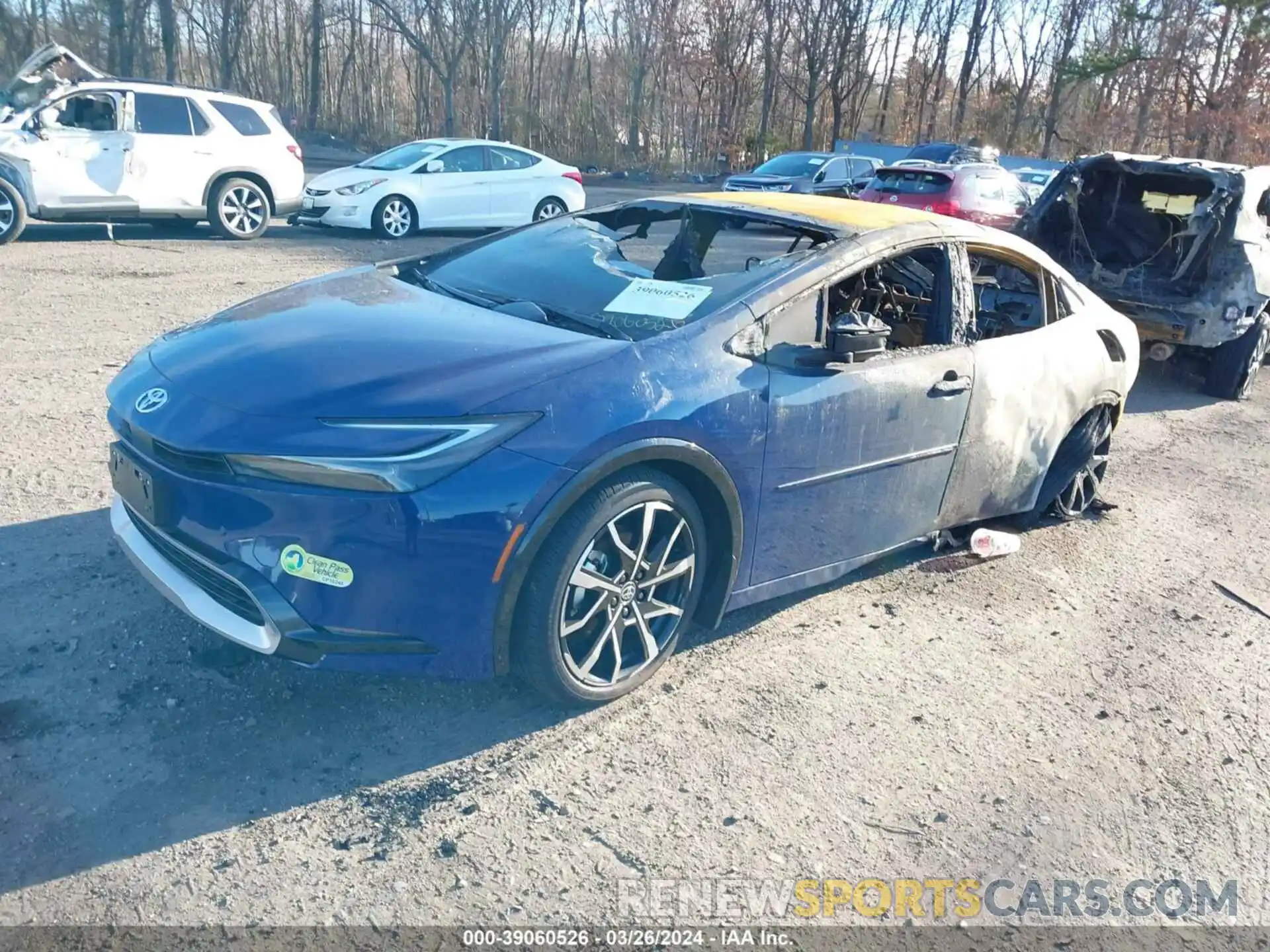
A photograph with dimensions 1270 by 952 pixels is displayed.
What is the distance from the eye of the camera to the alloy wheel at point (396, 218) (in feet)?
46.1

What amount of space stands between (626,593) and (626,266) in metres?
1.50

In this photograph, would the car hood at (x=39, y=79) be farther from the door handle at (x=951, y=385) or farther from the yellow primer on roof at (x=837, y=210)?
the door handle at (x=951, y=385)

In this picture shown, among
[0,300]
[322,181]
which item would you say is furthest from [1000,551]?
[322,181]

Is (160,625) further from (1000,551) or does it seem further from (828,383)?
(1000,551)

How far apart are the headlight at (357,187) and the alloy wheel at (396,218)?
11.9 inches

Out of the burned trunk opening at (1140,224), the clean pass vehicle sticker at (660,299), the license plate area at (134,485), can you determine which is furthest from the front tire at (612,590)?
the burned trunk opening at (1140,224)

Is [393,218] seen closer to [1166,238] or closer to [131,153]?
[131,153]

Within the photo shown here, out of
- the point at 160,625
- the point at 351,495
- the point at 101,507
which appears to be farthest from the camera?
the point at 101,507

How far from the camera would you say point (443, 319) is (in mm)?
3660

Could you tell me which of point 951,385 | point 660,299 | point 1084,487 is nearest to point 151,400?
point 660,299

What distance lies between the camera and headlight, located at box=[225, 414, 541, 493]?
285 centimetres

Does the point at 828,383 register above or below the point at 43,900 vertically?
above

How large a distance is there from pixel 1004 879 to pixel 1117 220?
8390 millimetres

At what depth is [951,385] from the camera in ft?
13.8
